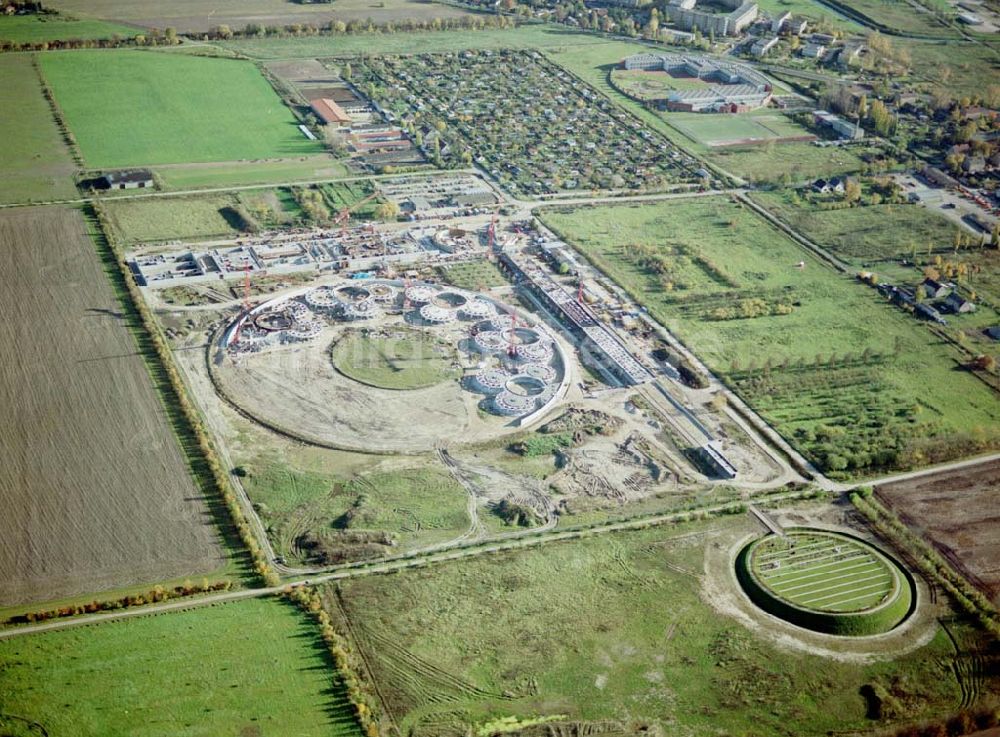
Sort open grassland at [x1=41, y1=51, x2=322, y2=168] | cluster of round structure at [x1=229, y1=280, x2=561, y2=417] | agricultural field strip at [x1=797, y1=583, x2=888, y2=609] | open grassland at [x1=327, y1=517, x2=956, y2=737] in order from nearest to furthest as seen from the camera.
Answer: open grassland at [x1=327, y1=517, x2=956, y2=737] → agricultural field strip at [x1=797, y1=583, x2=888, y2=609] → cluster of round structure at [x1=229, y1=280, x2=561, y2=417] → open grassland at [x1=41, y1=51, x2=322, y2=168]

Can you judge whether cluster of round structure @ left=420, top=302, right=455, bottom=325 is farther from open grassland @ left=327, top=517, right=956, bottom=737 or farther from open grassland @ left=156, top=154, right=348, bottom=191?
open grassland @ left=156, top=154, right=348, bottom=191

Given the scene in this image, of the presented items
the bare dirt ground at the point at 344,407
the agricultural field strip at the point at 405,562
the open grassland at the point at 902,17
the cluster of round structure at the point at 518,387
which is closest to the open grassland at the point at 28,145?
the bare dirt ground at the point at 344,407

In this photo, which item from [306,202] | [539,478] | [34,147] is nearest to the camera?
[539,478]

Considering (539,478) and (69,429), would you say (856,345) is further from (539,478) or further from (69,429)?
(69,429)

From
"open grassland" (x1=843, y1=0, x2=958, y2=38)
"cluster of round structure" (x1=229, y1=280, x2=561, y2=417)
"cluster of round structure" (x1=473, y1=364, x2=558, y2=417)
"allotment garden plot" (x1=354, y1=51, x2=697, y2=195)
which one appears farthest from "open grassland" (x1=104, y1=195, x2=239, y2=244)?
"open grassland" (x1=843, y1=0, x2=958, y2=38)

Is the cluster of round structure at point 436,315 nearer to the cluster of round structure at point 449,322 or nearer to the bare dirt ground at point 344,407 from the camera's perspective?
the cluster of round structure at point 449,322

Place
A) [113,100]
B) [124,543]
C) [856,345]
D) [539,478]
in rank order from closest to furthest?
[124,543] < [539,478] < [856,345] < [113,100]

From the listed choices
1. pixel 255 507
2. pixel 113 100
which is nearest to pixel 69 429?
pixel 255 507
